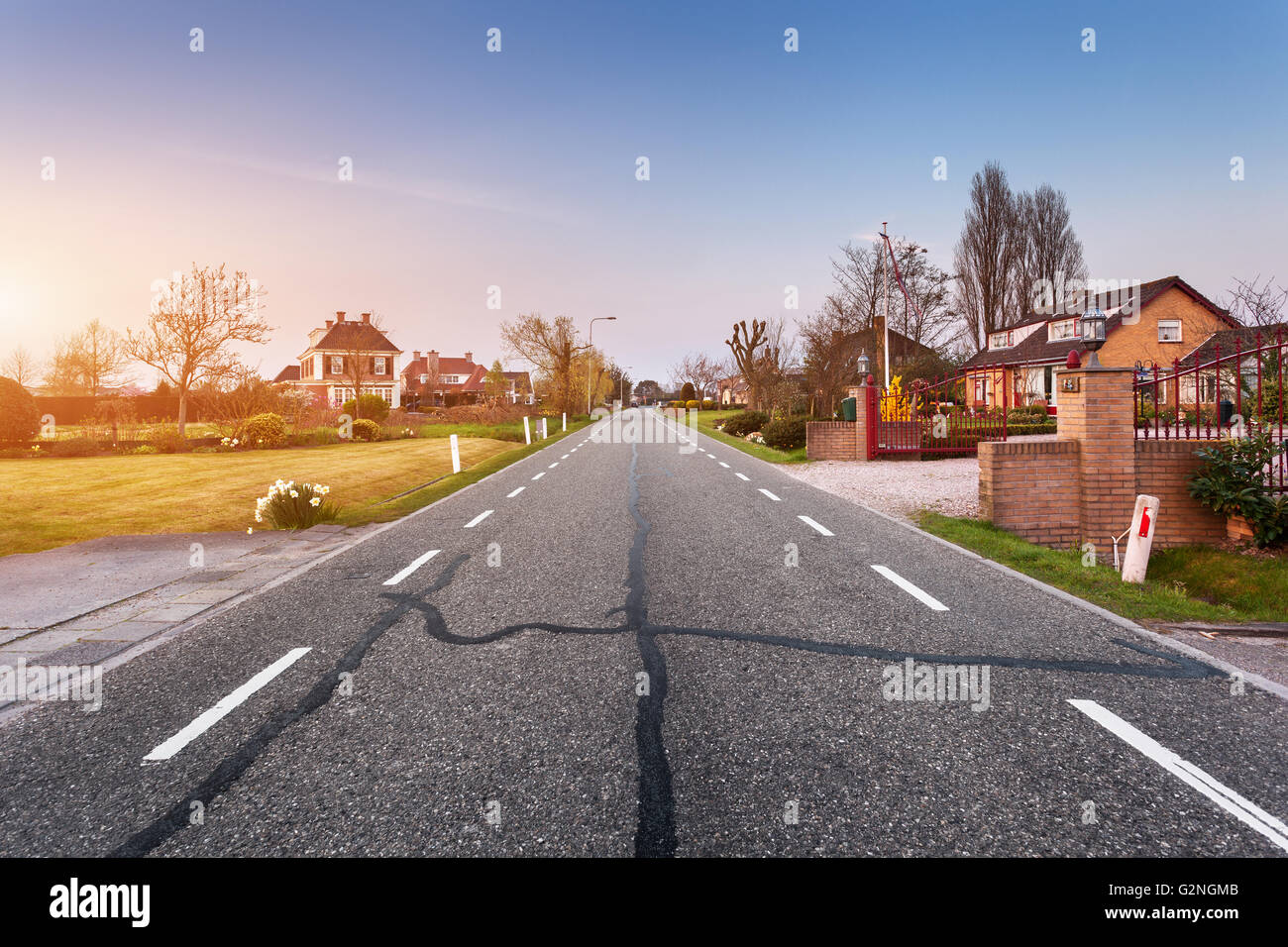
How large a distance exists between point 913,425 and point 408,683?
1832 centimetres

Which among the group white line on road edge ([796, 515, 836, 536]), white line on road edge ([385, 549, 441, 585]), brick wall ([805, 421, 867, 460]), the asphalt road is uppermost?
brick wall ([805, 421, 867, 460])

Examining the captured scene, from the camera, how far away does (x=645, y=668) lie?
4316mm

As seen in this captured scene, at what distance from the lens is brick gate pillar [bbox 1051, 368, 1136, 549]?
8.41 m

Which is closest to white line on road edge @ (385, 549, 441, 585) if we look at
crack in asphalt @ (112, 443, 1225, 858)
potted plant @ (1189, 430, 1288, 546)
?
crack in asphalt @ (112, 443, 1225, 858)

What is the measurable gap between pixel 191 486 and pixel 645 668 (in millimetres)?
14439

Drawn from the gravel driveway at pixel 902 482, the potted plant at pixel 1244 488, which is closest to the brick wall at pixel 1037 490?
the gravel driveway at pixel 902 482

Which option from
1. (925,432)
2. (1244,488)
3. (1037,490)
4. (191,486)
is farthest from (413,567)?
(925,432)

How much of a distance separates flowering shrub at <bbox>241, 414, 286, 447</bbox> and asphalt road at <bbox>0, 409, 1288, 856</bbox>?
66.2ft

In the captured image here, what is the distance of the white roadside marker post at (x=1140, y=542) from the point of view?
6562 mm

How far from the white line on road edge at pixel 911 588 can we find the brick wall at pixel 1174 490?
4.20 meters

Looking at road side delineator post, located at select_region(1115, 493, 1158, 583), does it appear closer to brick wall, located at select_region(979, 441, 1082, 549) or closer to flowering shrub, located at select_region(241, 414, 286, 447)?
brick wall, located at select_region(979, 441, 1082, 549)
